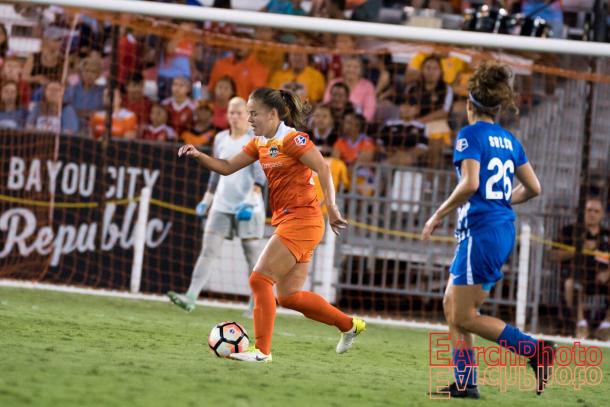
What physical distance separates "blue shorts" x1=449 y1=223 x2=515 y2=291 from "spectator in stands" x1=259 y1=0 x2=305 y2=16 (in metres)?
9.96

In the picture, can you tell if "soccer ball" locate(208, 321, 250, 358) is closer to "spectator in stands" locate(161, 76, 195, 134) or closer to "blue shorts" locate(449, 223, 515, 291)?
"blue shorts" locate(449, 223, 515, 291)

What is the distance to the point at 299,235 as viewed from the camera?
24.1 feet

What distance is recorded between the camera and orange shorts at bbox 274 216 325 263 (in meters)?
7.30

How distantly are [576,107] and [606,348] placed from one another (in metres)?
4.68

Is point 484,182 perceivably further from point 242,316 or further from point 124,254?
point 124,254

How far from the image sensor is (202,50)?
1556 cm

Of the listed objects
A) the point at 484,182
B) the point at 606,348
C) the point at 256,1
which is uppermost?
the point at 256,1

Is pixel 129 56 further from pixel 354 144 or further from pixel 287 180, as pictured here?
pixel 287 180

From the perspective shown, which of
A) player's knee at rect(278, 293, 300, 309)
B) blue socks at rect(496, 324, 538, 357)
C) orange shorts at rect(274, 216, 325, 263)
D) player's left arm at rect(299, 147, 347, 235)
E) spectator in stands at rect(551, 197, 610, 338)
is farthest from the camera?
spectator in stands at rect(551, 197, 610, 338)

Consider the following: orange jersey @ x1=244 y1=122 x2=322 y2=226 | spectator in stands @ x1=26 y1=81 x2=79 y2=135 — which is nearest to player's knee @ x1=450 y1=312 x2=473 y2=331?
orange jersey @ x1=244 y1=122 x2=322 y2=226

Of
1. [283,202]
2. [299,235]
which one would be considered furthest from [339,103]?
[299,235]

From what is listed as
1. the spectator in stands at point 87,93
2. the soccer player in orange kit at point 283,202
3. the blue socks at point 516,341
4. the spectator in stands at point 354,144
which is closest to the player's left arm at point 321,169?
the soccer player in orange kit at point 283,202

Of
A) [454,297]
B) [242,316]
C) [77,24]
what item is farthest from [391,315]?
[454,297]

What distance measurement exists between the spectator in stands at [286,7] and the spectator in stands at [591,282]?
5.13 meters
